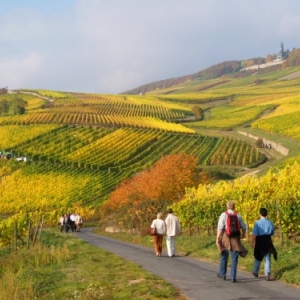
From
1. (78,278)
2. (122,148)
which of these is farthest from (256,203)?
(122,148)

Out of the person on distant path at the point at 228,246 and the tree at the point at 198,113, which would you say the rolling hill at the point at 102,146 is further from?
the person on distant path at the point at 228,246

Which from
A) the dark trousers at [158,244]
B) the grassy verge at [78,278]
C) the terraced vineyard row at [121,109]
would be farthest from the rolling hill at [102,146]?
the dark trousers at [158,244]

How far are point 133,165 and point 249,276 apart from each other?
72.9m

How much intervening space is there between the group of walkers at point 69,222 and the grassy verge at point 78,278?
18188 millimetres

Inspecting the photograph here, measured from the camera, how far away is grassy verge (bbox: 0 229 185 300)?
12514 millimetres

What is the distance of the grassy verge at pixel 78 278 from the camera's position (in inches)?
493

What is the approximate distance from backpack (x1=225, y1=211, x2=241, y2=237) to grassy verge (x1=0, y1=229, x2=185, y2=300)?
199 cm

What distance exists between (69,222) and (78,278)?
2612cm

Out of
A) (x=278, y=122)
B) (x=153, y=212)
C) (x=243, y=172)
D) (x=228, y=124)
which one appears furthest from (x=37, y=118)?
(x=153, y=212)

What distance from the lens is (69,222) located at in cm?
4125

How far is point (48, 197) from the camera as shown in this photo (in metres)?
73.7

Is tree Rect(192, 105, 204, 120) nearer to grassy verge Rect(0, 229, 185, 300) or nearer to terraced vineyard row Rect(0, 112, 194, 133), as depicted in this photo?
terraced vineyard row Rect(0, 112, 194, 133)

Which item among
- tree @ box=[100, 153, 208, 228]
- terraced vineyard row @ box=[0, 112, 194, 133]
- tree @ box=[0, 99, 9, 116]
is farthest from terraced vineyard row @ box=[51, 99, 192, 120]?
tree @ box=[100, 153, 208, 228]

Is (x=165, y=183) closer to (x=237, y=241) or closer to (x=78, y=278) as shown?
(x=78, y=278)
